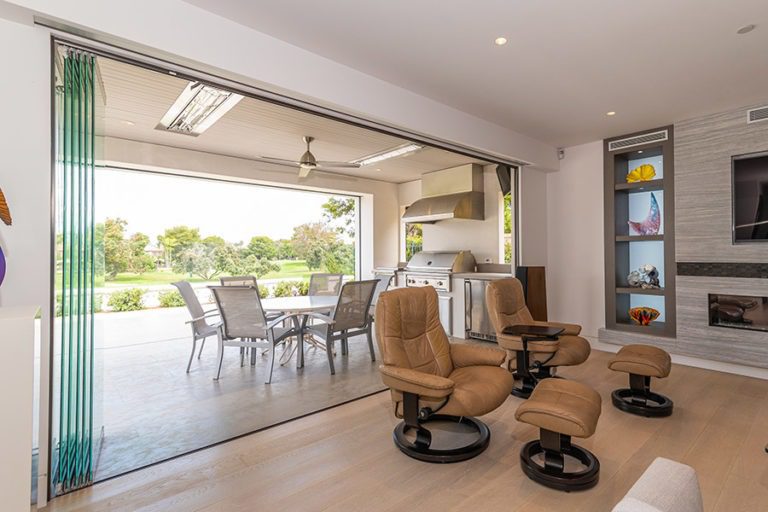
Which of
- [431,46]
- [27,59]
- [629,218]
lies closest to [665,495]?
[431,46]

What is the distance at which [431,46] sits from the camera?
9.24 feet

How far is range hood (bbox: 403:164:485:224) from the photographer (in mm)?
5703

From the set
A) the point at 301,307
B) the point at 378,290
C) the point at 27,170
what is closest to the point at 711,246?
the point at 378,290

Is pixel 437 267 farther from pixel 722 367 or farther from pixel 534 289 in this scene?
pixel 722 367

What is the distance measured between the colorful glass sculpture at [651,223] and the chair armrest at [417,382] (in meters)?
4.02

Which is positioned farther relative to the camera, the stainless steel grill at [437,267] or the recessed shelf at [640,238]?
the stainless steel grill at [437,267]

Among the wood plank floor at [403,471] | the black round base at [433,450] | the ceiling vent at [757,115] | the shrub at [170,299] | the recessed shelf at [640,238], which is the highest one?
the ceiling vent at [757,115]

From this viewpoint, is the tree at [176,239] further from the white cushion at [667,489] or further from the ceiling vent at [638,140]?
the ceiling vent at [638,140]

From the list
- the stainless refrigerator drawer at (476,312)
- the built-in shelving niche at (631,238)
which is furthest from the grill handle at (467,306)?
the built-in shelving niche at (631,238)

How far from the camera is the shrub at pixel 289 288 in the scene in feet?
12.8

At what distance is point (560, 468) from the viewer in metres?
2.18

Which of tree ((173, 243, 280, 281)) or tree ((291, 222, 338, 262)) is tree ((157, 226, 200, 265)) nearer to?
tree ((173, 243, 280, 281))

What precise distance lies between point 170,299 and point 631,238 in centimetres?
519

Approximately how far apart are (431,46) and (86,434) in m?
3.33
